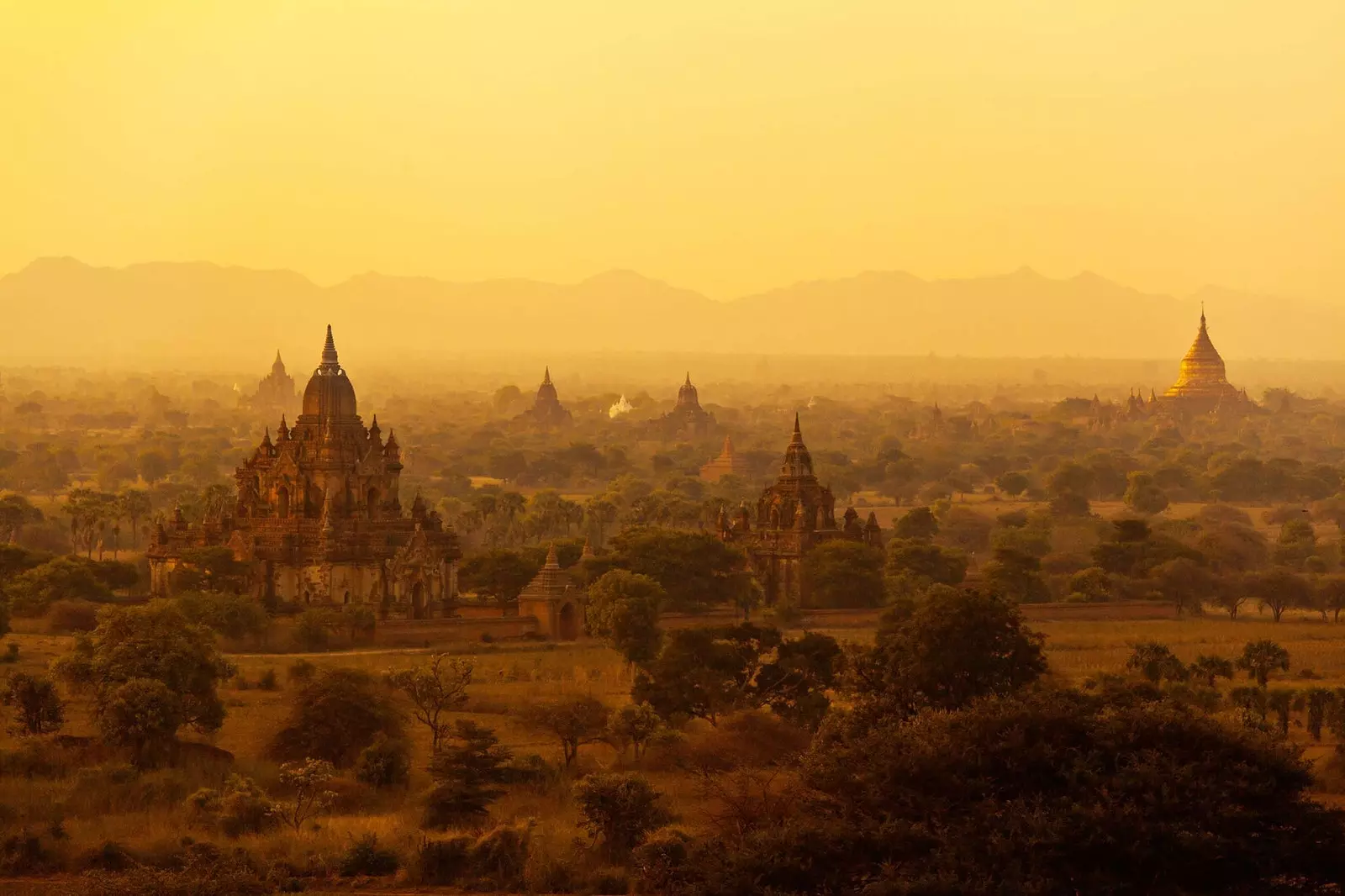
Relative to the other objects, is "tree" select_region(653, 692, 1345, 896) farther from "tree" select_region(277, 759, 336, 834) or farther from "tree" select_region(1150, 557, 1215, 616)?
"tree" select_region(1150, 557, 1215, 616)

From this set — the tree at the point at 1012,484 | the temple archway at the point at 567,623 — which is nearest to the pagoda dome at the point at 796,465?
the temple archway at the point at 567,623

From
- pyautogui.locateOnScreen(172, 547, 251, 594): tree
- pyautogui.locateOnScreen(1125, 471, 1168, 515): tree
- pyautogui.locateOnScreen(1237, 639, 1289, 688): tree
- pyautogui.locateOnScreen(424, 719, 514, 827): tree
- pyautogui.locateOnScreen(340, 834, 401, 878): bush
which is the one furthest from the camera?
pyautogui.locateOnScreen(1125, 471, 1168, 515): tree

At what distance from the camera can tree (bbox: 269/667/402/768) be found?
38938 millimetres

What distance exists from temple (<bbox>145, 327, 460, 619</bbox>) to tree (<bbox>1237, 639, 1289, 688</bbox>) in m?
19.9

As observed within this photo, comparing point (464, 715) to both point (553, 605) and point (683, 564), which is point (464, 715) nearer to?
point (553, 605)

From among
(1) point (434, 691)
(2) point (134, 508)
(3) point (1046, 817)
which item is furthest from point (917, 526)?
(3) point (1046, 817)

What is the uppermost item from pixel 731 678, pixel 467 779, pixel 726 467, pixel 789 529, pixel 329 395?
pixel 329 395

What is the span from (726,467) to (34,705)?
106 m

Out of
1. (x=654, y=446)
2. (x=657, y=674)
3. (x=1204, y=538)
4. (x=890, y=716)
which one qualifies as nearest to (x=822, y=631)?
(x=657, y=674)

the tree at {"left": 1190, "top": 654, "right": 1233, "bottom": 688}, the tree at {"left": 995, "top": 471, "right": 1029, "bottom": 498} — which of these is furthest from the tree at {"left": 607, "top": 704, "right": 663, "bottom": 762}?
the tree at {"left": 995, "top": 471, "right": 1029, "bottom": 498}

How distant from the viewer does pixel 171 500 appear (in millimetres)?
Answer: 111375

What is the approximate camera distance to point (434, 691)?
41.1 metres

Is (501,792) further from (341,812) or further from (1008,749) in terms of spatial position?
(1008,749)

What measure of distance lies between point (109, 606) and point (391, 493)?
51.5ft
